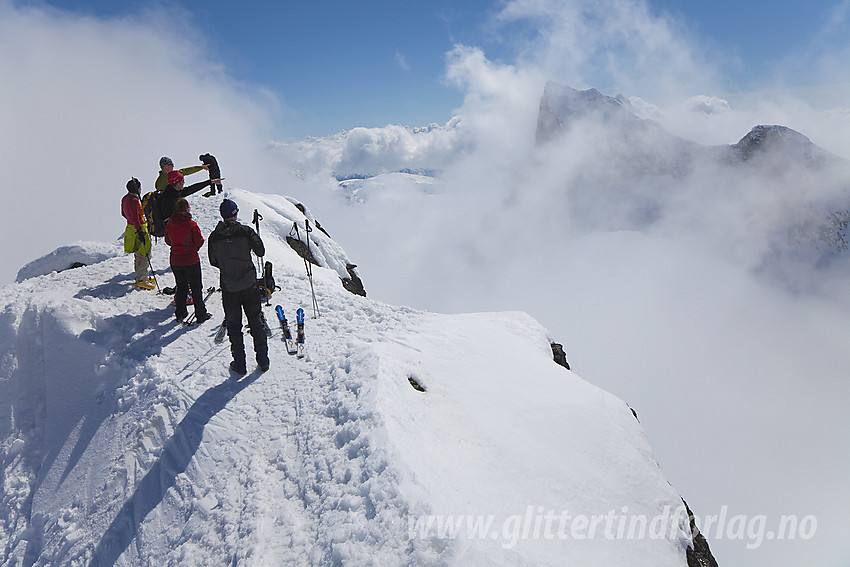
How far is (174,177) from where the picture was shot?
11703 millimetres

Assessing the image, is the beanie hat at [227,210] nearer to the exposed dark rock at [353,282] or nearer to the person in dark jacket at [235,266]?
the person in dark jacket at [235,266]

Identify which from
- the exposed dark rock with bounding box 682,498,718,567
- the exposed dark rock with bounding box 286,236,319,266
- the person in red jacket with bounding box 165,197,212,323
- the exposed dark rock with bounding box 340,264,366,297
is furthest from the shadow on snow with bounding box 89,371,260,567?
the exposed dark rock with bounding box 340,264,366,297

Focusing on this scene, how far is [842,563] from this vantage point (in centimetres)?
8906

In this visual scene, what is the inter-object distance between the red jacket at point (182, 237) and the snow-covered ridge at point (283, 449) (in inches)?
84.8

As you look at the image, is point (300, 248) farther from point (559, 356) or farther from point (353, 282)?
point (559, 356)

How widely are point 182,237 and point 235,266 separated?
338 centimetres

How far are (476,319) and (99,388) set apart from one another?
506 inches

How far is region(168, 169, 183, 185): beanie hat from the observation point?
1166 cm

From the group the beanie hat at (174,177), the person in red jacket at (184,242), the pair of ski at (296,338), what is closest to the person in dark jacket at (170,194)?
the beanie hat at (174,177)

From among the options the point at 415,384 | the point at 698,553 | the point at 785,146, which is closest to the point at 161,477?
the point at 415,384

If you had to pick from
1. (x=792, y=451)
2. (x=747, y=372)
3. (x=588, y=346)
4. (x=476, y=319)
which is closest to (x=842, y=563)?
(x=792, y=451)

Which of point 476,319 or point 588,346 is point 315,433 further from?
point 588,346

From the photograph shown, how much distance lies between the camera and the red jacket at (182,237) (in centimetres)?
1030

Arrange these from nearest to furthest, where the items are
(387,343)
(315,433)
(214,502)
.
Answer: (214,502)
(315,433)
(387,343)
